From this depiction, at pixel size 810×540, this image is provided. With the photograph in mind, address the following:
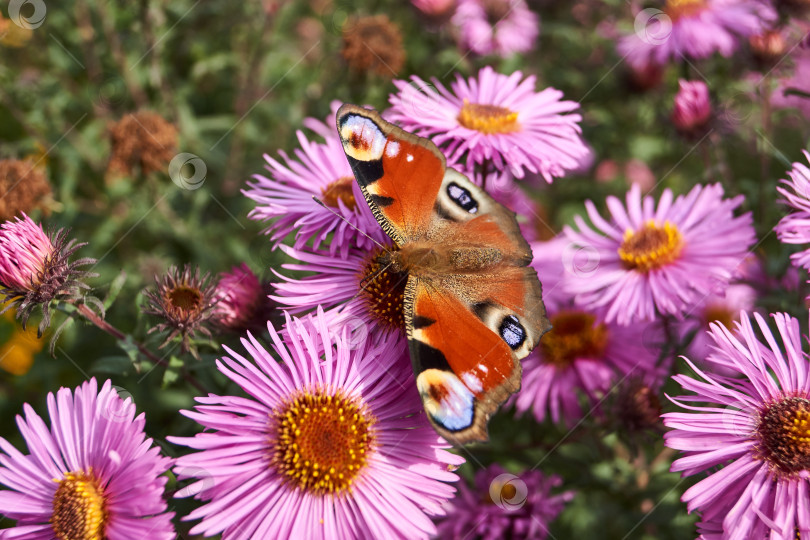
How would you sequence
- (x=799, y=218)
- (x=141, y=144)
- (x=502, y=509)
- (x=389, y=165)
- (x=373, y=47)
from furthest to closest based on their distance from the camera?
1. (x=373, y=47)
2. (x=141, y=144)
3. (x=502, y=509)
4. (x=389, y=165)
5. (x=799, y=218)

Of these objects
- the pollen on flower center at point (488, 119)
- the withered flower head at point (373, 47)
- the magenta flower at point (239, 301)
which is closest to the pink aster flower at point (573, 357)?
the pollen on flower center at point (488, 119)

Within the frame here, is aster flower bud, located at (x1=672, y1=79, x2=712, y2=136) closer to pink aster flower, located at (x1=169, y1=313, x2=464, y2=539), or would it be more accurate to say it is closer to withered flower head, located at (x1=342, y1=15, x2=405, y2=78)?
withered flower head, located at (x1=342, y1=15, x2=405, y2=78)

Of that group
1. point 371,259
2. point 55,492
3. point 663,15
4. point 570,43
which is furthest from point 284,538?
point 570,43

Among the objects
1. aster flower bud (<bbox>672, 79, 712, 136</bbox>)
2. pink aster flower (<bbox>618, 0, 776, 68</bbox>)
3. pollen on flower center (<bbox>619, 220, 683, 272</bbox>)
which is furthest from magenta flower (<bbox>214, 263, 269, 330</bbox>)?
pink aster flower (<bbox>618, 0, 776, 68</bbox>)

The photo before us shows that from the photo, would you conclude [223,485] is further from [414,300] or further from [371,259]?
[371,259]

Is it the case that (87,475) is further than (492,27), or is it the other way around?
(492,27)

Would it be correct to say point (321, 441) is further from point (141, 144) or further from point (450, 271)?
point (141, 144)

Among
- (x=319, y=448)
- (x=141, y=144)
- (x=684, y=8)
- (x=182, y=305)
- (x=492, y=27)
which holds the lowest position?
(x=319, y=448)

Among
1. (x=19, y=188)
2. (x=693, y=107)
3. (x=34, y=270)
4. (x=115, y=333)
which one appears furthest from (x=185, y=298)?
(x=693, y=107)

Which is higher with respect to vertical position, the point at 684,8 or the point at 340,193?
the point at 684,8
